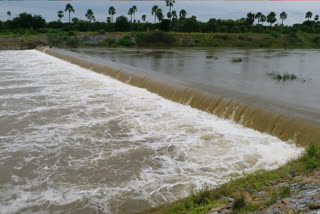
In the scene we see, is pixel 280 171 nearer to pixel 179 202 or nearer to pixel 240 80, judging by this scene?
pixel 179 202

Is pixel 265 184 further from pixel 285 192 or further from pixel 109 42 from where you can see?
pixel 109 42

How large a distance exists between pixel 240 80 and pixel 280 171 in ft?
34.5

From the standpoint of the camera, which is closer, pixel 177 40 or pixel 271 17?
pixel 177 40

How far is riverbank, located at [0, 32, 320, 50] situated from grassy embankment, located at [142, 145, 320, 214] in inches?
1736

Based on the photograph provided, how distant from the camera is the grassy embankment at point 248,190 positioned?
12.4ft

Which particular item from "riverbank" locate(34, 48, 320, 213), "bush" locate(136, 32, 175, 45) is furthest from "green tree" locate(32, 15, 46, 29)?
"riverbank" locate(34, 48, 320, 213)

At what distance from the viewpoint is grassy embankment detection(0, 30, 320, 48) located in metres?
50.6

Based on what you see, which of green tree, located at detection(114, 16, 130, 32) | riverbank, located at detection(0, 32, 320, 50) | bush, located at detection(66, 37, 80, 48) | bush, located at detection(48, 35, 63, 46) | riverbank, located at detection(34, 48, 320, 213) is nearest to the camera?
riverbank, located at detection(34, 48, 320, 213)

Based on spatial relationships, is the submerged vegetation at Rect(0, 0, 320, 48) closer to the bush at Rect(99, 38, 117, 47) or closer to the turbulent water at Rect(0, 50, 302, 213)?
the bush at Rect(99, 38, 117, 47)

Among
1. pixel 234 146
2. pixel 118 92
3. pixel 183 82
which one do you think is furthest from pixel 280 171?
pixel 118 92

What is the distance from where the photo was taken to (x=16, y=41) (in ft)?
A: 144

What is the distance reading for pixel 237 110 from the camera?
848 centimetres

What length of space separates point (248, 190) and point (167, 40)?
176 ft

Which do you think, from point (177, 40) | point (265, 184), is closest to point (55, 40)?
point (177, 40)
